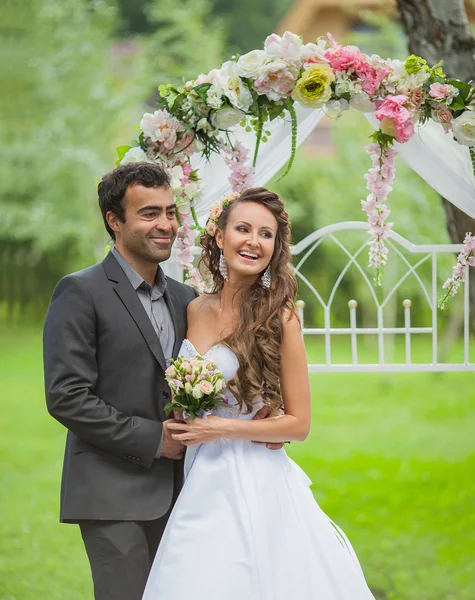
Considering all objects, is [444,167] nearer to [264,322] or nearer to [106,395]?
[264,322]

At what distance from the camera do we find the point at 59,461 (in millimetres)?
→ 11453

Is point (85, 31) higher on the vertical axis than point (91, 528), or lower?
higher

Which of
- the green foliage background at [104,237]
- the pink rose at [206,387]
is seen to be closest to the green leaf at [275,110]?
the pink rose at [206,387]

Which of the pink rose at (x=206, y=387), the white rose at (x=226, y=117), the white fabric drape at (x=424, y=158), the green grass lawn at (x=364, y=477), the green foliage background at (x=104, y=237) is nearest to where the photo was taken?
the pink rose at (x=206, y=387)

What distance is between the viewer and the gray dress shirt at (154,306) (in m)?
3.00

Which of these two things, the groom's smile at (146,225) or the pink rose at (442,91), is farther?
the pink rose at (442,91)

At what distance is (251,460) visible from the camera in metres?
2.95

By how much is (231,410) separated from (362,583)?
2.42 feet

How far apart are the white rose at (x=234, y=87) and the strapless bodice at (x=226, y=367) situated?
1038mm

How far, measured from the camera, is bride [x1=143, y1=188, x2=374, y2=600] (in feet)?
9.14

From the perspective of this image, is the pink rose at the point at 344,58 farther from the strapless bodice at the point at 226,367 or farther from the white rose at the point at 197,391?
the white rose at the point at 197,391

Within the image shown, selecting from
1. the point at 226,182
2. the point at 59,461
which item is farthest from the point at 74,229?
the point at 226,182

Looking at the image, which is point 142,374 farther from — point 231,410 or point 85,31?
point 85,31

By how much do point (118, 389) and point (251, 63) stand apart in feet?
4.55
